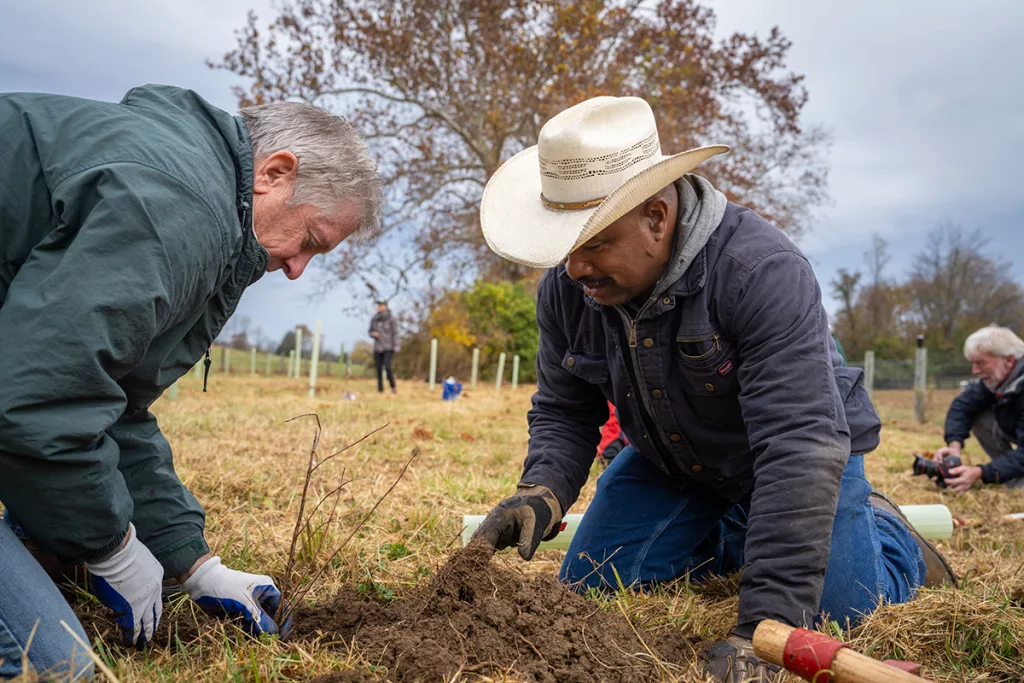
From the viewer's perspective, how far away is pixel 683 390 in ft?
8.48

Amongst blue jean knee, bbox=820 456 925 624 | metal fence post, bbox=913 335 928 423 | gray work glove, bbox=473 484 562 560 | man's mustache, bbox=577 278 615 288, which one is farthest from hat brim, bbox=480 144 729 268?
metal fence post, bbox=913 335 928 423

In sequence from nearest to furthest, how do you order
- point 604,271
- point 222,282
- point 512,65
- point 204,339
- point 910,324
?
point 222,282, point 204,339, point 604,271, point 512,65, point 910,324

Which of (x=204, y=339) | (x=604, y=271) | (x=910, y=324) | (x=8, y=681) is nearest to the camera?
(x=8, y=681)

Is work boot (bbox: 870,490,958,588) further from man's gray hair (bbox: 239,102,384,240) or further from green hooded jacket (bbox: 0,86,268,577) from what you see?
green hooded jacket (bbox: 0,86,268,577)

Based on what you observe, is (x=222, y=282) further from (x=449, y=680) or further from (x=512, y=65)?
(x=512, y=65)

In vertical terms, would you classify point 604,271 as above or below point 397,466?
above

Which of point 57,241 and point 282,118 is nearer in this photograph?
point 57,241

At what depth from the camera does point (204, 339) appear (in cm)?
220

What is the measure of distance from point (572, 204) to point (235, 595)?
159 centimetres

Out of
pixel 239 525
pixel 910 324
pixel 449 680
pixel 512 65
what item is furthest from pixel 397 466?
pixel 910 324

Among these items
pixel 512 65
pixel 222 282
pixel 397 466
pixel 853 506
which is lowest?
pixel 397 466

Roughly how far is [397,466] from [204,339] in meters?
2.97

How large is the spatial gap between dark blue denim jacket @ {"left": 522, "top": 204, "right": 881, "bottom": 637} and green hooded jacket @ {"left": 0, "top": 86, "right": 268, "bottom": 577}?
128 centimetres

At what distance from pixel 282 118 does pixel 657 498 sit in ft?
6.70
